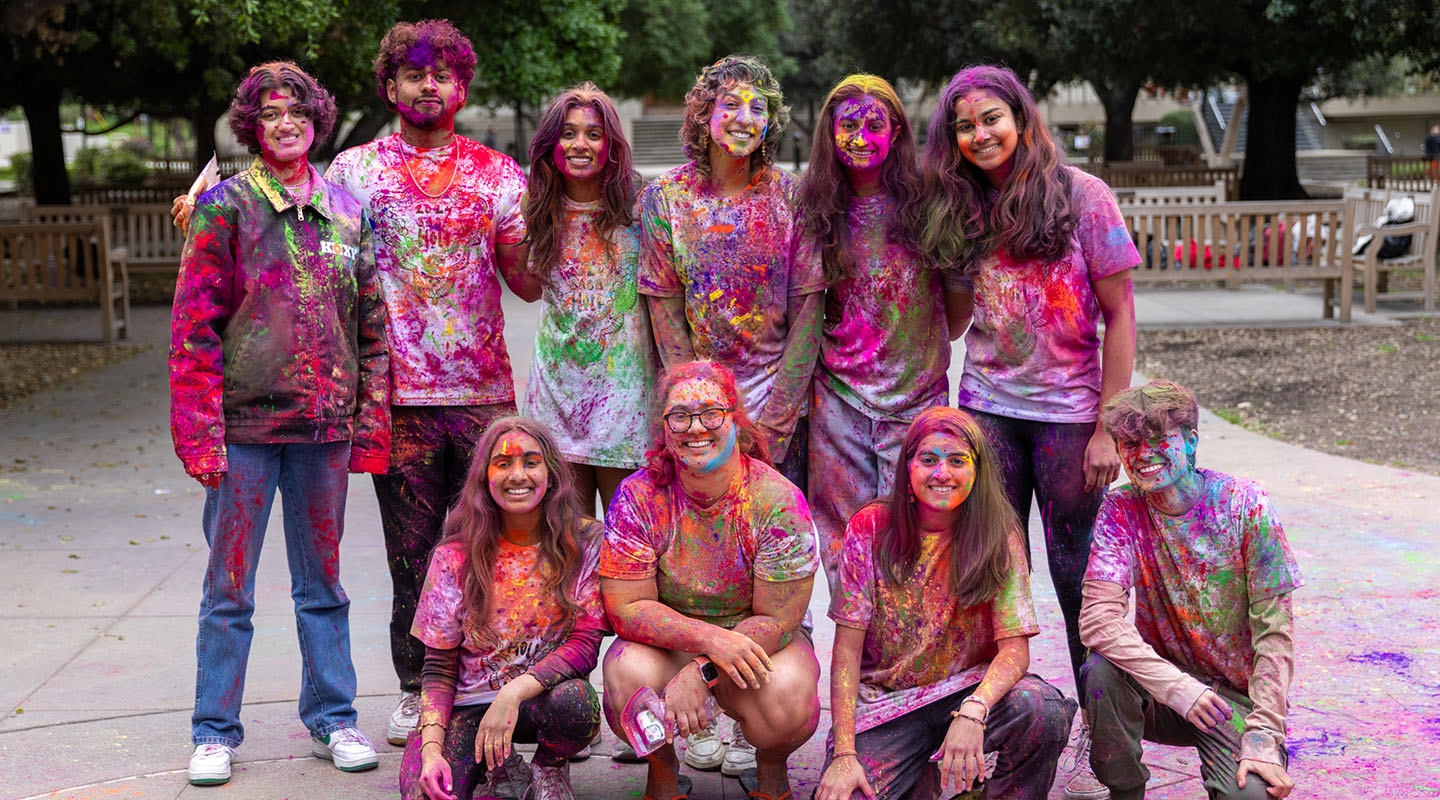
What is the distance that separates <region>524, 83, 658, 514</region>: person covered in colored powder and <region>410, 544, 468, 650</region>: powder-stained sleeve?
1.66ft

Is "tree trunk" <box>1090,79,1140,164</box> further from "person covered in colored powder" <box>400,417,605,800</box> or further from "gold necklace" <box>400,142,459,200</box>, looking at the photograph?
"person covered in colored powder" <box>400,417,605,800</box>

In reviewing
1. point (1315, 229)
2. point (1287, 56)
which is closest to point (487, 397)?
point (1315, 229)

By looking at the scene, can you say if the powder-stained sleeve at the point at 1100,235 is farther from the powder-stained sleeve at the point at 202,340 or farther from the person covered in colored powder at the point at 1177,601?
the powder-stained sleeve at the point at 202,340

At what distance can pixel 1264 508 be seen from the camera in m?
3.33

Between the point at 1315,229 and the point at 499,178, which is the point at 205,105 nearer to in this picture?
the point at 1315,229

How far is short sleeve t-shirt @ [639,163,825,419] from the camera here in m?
3.81

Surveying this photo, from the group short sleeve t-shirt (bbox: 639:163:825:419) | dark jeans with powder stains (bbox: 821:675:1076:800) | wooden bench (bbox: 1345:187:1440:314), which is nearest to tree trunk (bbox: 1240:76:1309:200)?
wooden bench (bbox: 1345:187:1440:314)

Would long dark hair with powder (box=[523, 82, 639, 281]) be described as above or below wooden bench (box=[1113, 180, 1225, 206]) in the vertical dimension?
above

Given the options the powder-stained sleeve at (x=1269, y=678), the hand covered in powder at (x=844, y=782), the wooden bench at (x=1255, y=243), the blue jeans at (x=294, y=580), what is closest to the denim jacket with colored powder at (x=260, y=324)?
the blue jeans at (x=294, y=580)

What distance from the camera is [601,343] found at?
395 cm

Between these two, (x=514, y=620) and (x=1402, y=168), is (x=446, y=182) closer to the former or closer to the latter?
(x=514, y=620)

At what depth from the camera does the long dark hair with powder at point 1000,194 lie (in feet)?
12.0

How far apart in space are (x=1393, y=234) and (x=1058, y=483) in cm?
972

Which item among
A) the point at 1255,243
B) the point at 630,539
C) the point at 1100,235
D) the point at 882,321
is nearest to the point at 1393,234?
the point at 1255,243
